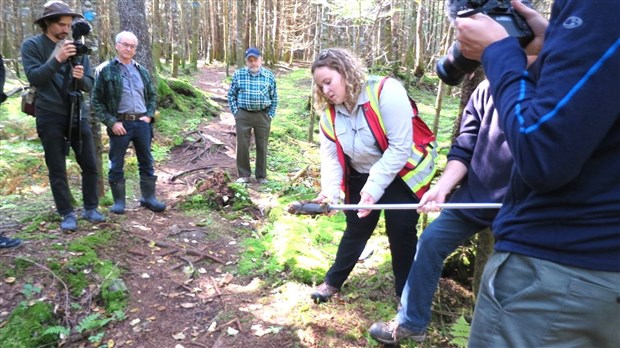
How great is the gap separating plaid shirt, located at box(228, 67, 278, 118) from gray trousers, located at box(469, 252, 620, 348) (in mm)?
6507

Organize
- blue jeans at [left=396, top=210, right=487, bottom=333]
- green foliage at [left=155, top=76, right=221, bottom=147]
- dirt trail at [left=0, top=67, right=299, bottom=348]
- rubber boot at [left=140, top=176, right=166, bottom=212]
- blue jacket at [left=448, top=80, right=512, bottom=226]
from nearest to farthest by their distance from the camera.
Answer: blue jacket at [left=448, top=80, right=512, bottom=226] < blue jeans at [left=396, top=210, right=487, bottom=333] < dirt trail at [left=0, top=67, right=299, bottom=348] < rubber boot at [left=140, top=176, right=166, bottom=212] < green foliage at [left=155, top=76, right=221, bottom=147]

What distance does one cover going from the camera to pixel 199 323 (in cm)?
355

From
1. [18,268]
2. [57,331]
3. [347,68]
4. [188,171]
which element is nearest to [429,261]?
[347,68]

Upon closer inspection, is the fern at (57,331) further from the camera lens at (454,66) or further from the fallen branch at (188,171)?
the fallen branch at (188,171)

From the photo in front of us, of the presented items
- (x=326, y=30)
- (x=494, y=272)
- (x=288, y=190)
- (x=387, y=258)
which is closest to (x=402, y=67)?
(x=326, y=30)

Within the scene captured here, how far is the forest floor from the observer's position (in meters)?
3.27

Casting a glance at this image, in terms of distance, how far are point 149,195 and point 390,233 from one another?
12.6ft

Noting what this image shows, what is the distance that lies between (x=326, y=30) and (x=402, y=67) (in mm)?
8473

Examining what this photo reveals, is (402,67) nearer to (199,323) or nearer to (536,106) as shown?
(199,323)

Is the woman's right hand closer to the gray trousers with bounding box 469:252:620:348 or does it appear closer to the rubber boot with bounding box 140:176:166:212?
the gray trousers with bounding box 469:252:620:348

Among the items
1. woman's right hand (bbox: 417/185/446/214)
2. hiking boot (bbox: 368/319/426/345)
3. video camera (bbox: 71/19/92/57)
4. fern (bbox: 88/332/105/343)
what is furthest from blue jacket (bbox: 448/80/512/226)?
video camera (bbox: 71/19/92/57)

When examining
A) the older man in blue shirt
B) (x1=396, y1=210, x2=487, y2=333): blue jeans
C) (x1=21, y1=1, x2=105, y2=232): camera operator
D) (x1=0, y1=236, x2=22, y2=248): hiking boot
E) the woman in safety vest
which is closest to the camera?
(x1=396, y1=210, x2=487, y2=333): blue jeans

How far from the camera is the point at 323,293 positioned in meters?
3.52

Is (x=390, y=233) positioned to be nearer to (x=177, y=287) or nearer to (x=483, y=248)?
(x=483, y=248)
